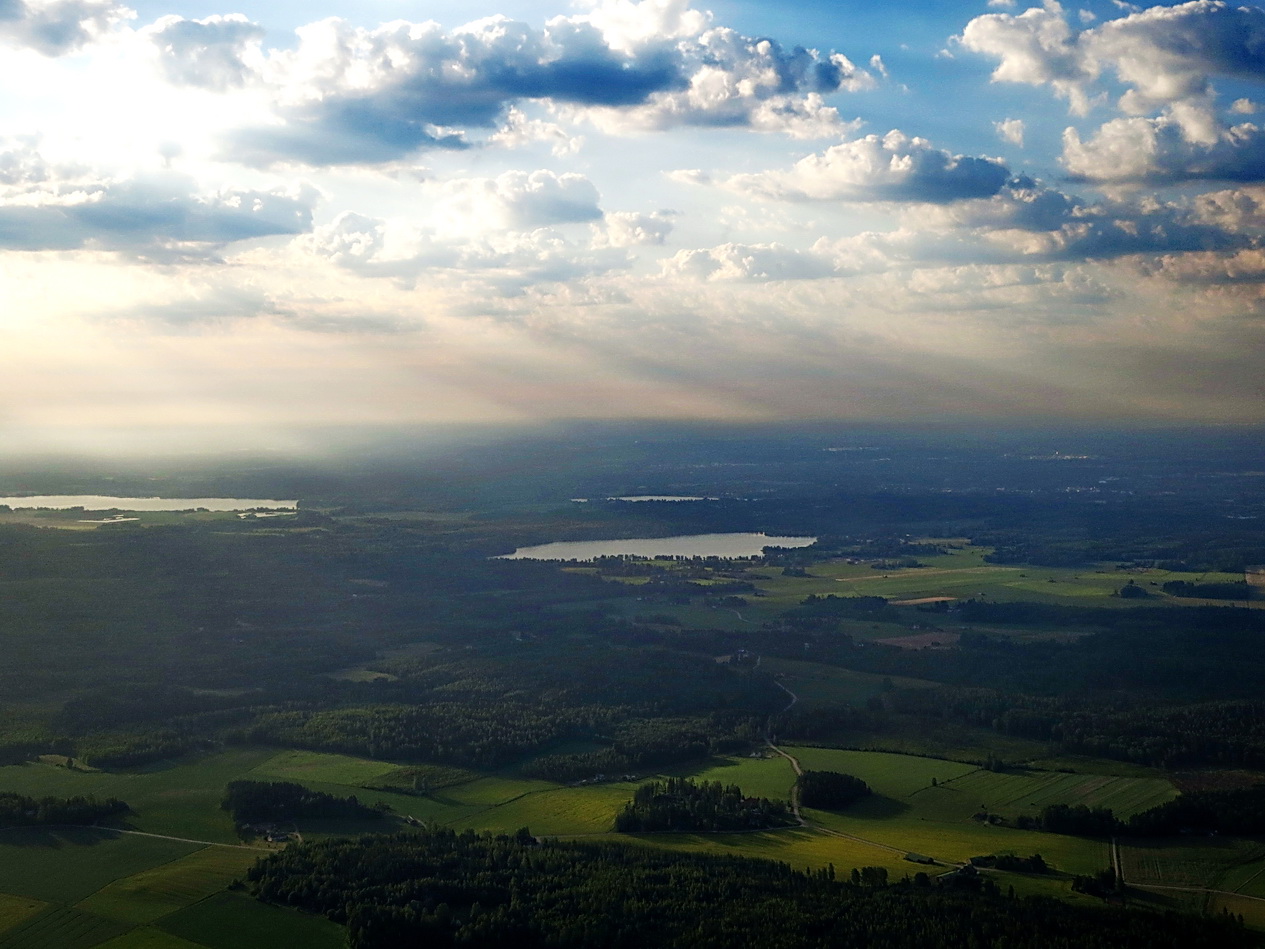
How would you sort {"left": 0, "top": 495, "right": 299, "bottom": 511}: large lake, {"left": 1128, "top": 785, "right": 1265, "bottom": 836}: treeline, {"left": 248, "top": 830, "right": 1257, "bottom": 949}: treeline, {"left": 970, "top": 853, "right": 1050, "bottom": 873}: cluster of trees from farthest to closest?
1. {"left": 0, "top": 495, "right": 299, "bottom": 511}: large lake
2. {"left": 1128, "top": 785, "right": 1265, "bottom": 836}: treeline
3. {"left": 970, "top": 853, "right": 1050, "bottom": 873}: cluster of trees
4. {"left": 248, "top": 830, "right": 1257, "bottom": 949}: treeline

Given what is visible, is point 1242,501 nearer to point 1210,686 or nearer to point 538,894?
point 1210,686

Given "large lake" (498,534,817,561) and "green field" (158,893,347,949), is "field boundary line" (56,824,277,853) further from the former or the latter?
"large lake" (498,534,817,561)

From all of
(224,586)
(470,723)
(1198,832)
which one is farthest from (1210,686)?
(224,586)

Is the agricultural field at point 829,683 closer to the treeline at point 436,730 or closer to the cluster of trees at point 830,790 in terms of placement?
the treeline at point 436,730

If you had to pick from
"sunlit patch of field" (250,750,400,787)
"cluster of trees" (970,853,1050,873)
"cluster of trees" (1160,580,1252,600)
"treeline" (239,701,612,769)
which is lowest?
"cluster of trees" (970,853,1050,873)

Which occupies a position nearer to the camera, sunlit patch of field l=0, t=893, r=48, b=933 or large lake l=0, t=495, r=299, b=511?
sunlit patch of field l=0, t=893, r=48, b=933

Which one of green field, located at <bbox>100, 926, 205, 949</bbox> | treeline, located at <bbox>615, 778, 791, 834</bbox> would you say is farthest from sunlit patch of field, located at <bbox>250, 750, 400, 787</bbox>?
green field, located at <bbox>100, 926, 205, 949</bbox>

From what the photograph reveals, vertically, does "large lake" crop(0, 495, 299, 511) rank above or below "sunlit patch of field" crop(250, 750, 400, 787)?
above

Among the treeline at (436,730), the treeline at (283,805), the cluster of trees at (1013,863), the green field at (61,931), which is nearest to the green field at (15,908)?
the green field at (61,931)
